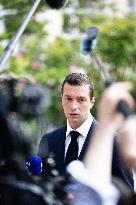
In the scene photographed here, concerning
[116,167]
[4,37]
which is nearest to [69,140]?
[116,167]

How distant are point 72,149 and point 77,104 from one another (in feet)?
0.98

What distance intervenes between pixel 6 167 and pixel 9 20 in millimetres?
8835

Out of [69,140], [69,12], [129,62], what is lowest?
[129,62]

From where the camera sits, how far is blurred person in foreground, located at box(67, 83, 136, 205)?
7.99 feet

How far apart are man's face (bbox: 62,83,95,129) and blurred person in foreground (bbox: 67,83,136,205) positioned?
2252 mm

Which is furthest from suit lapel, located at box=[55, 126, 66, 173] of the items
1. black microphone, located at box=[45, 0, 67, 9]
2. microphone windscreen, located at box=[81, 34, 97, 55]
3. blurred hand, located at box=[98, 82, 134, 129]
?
blurred hand, located at box=[98, 82, 134, 129]

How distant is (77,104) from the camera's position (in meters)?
4.89

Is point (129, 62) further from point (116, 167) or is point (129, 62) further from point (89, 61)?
point (116, 167)

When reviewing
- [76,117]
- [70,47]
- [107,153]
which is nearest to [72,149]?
[76,117]

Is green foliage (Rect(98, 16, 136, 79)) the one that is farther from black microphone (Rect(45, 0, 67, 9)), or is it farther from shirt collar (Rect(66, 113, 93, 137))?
black microphone (Rect(45, 0, 67, 9))

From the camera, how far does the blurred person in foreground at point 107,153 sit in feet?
7.99

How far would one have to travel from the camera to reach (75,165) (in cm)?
266

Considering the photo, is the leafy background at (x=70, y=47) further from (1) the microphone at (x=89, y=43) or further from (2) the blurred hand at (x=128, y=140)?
(2) the blurred hand at (x=128, y=140)

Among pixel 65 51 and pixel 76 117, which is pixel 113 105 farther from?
pixel 65 51
